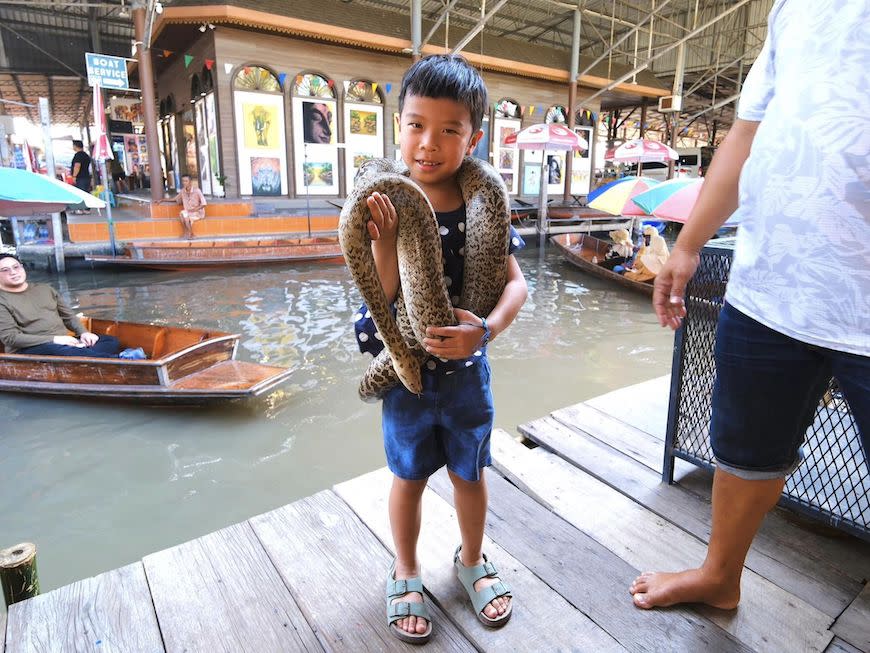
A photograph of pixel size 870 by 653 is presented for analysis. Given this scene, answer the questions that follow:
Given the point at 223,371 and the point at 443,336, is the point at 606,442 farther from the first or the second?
the point at 223,371

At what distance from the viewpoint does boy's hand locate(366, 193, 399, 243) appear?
1.17m

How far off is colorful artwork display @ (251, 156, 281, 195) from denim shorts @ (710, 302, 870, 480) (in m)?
13.4

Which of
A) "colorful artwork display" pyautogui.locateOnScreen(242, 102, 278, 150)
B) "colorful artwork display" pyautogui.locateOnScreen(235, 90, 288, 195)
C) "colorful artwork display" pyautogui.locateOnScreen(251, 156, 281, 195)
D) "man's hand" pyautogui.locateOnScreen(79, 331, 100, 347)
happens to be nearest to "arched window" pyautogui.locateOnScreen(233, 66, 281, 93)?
"colorful artwork display" pyautogui.locateOnScreen(235, 90, 288, 195)

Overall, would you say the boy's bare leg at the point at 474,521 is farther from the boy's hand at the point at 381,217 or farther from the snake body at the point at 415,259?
the boy's hand at the point at 381,217

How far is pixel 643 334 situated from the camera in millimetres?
7516

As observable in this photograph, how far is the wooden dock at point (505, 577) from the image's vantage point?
4.95 feet

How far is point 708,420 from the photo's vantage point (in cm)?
209

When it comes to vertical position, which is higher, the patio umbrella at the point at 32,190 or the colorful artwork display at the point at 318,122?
the colorful artwork display at the point at 318,122

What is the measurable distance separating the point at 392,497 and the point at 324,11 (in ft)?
45.3

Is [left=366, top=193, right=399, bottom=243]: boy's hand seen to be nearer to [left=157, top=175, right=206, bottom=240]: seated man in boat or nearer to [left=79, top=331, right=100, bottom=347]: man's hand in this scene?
[left=79, top=331, right=100, bottom=347]: man's hand

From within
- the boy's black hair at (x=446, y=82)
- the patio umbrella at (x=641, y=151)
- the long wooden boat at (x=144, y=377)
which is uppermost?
the patio umbrella at (x=641, y=151)

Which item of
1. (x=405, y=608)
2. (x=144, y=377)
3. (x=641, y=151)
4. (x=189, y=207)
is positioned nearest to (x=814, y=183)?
(x=405, y=608)

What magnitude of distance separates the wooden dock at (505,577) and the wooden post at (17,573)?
0.31 m

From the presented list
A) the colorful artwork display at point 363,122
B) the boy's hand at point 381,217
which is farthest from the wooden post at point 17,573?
the colorful artwork display at point 363,122
